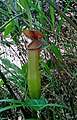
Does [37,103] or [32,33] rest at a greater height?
[32,33]

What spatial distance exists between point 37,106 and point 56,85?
0.48 metres

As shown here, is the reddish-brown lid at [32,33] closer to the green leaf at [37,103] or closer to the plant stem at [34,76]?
the plant stem at [34,76]

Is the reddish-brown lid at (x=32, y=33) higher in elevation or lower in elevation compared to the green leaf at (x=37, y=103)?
higher

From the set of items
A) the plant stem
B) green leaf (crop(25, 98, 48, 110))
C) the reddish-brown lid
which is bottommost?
green leaf (crop(25, 98, 48, 110))

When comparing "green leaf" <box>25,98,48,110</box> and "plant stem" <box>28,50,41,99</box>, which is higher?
"plant stem" <box>28,50,41,99</box>

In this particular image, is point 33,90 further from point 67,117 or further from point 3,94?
point 3,94

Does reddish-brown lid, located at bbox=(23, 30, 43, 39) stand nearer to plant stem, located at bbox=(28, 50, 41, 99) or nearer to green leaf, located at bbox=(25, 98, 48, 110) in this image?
plant stem, located at bbox=(28, 50, 41, 99)

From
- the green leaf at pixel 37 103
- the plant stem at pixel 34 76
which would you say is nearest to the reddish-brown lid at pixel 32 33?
the plant stem at pixel 34 76

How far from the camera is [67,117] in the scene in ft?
3.68

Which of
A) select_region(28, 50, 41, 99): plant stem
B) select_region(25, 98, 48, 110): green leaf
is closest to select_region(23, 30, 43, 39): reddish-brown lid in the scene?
select_region(28, 50, 41, 99): plant stem

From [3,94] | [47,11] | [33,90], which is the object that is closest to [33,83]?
[33,90]

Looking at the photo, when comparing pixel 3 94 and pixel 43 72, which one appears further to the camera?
pixel 3 94

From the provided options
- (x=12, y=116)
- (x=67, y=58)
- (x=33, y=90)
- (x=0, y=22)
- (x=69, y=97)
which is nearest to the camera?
(x=33, y=90)

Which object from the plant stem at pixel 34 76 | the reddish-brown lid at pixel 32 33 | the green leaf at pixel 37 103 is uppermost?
the reddish-brown lid at pixel 32 33
